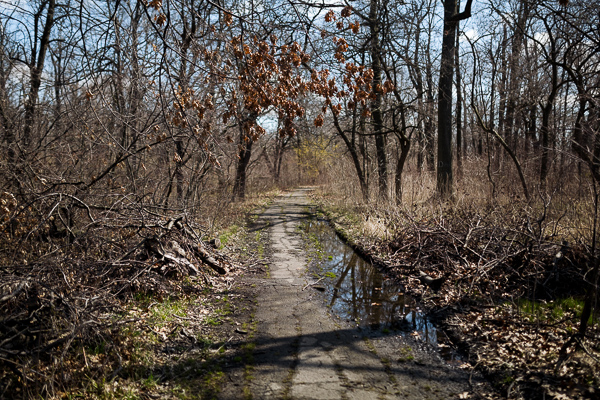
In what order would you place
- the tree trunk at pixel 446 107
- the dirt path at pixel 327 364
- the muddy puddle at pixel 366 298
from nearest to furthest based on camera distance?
the dirt path at pixel 327 364, the muddy puddle at pixel 366 298, the tree trunk at pixel 446 107

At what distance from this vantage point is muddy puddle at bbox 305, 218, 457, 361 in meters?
5.29

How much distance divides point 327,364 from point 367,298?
249 centimetres

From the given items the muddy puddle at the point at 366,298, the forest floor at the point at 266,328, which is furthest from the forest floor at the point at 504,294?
the muddy puddle at the point at 366,298

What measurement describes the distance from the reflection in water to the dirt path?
0.34m

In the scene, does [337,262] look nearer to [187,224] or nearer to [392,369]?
[187,224]

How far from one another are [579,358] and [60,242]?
644 cm

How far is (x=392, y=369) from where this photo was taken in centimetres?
408

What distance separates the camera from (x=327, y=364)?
4.13 metres

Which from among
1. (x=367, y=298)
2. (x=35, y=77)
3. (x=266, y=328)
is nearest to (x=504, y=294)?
(x=367, y=298)

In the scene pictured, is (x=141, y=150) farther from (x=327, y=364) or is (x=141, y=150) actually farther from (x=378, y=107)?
(x=378, y=107)

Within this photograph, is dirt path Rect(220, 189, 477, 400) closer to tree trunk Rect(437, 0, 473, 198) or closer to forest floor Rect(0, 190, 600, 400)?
forest floor Rect(0, 190, 600, 400)

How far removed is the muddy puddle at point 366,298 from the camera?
529cm

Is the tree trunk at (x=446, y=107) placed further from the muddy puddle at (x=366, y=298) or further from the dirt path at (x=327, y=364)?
the dirt path at (x=327, y=364)

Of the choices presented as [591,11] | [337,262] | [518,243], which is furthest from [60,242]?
[591,11]
